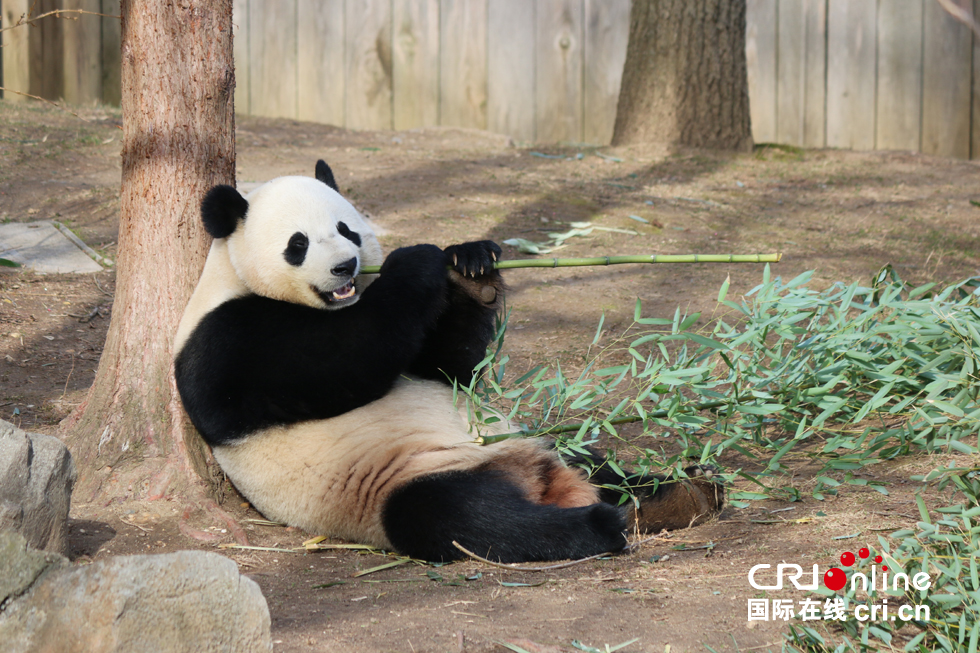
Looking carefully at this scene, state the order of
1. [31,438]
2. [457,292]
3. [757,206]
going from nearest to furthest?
[31,438] < [457,292] < [757,206]

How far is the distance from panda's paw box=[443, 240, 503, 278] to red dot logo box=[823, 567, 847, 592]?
4.64 ft

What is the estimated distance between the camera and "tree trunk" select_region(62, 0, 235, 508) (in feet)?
10.3

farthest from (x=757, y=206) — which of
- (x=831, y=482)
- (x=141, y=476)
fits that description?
(x=141, y=476)

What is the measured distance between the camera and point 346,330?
9.30 ft

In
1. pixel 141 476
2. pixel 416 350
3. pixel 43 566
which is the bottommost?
pixel 141 476

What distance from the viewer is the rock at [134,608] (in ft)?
5.83

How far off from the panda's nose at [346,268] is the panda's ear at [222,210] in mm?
407

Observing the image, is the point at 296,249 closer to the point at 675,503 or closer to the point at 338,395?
the point at 338,395

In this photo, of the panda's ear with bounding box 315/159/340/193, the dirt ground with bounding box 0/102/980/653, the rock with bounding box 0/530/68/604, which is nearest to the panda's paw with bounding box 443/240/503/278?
the panda's ear with bounding box 315/159/340/193

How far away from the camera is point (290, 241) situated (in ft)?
9.35

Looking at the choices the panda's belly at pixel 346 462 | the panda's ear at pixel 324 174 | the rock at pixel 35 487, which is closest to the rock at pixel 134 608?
the rock at pixel 35 487

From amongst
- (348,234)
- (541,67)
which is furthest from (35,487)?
(541,67)

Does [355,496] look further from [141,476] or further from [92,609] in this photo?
[92,609]

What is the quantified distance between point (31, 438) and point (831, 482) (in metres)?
2.46
